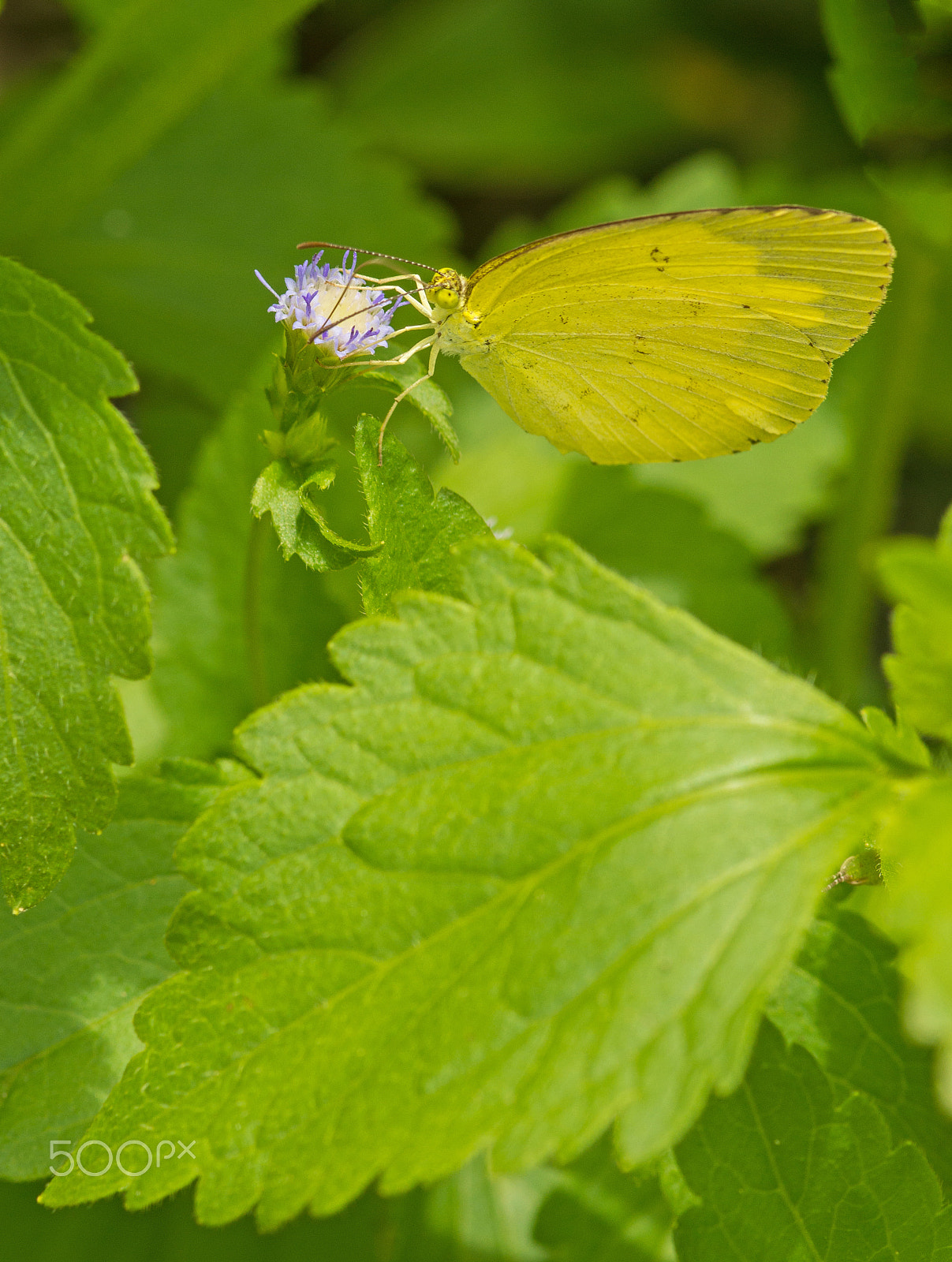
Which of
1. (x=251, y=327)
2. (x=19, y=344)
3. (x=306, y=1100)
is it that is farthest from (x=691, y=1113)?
(x=251, y=327)

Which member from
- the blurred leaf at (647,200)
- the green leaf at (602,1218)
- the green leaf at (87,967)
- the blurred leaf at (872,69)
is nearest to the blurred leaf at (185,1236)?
the green leaf at (602,1218)

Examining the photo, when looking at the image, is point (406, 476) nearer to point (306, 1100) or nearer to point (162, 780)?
point (162, 780)

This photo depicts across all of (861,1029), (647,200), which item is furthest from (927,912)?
(647,200)

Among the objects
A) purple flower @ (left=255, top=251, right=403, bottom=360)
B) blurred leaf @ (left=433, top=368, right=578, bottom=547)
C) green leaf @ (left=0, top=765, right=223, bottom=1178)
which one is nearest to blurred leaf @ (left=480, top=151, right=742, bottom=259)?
blurred leaf @ (left=433, top=368, right=578, bottom=547)

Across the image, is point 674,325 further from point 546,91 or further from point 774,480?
point 546,91

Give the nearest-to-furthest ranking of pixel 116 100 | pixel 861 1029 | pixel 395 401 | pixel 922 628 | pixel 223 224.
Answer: pixel 922 628 → pixel 861 1029 → pixel 395 401 → pixel 116 100 → pixel 223 224

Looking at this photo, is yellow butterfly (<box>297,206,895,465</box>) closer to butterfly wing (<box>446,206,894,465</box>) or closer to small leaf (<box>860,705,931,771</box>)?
butterfly wing (<box>446,206,894,465</box>)
